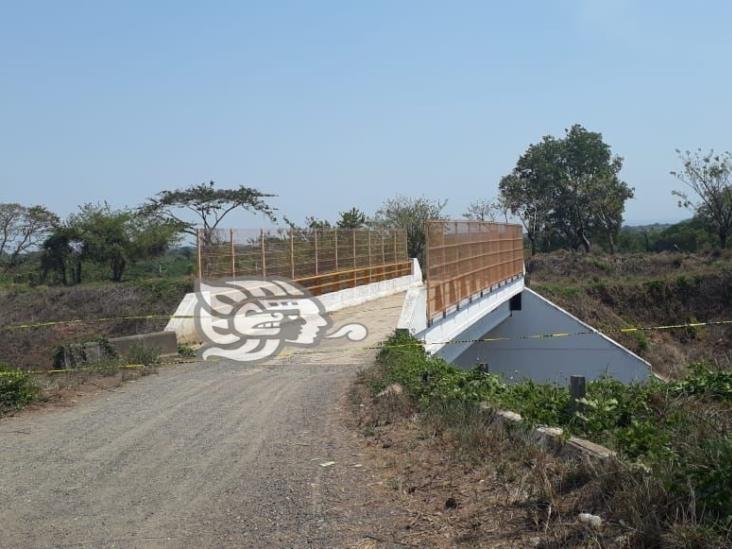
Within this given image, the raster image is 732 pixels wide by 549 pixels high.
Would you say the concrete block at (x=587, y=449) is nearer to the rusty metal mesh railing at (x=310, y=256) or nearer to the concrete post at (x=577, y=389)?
the concrete post at (x=577, y=389)

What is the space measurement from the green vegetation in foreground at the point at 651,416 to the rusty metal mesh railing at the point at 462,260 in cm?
606

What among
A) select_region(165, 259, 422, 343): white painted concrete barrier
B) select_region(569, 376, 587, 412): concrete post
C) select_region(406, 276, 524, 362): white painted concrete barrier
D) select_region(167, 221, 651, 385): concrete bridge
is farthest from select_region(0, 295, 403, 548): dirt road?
select_region(167, 221, 651, 385): concrete bridge

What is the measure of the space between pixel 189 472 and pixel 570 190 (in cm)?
5450

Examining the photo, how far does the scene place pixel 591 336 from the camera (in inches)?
1163

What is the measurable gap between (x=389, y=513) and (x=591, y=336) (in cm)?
2527

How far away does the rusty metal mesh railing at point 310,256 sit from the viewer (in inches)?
749

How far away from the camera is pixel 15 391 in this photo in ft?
33.1

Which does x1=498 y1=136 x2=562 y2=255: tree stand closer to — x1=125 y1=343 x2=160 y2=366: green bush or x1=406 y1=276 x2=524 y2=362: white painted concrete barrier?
x1=406 y1=276 x2=524 y2=362: white painted concrete barrier

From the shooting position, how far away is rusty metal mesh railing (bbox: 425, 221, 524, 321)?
56.4 feet

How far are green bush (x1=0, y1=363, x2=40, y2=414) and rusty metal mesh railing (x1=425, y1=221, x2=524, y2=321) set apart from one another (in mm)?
8768

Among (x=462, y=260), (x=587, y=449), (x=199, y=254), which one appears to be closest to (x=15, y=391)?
(x=587, y=449)

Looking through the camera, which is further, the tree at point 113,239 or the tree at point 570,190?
the tree at point 570,190

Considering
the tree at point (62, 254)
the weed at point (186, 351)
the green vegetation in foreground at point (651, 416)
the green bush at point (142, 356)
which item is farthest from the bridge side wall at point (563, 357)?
the tree at point (62, 254)

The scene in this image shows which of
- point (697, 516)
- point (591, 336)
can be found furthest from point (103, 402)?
point (591, 336)
